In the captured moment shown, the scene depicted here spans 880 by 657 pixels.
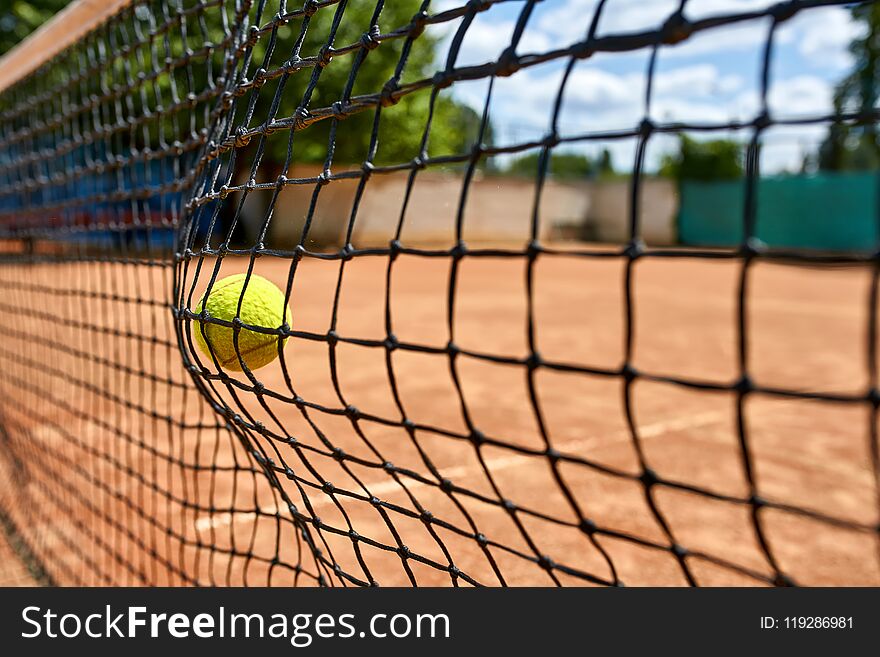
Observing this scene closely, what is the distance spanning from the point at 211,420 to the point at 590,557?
2255mm

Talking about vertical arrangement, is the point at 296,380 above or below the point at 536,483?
above

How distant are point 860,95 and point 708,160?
4.17 m

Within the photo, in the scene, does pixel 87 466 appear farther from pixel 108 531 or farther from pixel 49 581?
pixel 49 581

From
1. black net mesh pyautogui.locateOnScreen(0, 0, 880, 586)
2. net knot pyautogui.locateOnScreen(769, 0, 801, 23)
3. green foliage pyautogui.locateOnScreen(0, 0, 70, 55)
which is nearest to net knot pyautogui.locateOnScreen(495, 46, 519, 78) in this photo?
black net mesh pyautogui.locateOnScreen(0, 0, 880, 586)

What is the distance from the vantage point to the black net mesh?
114cm

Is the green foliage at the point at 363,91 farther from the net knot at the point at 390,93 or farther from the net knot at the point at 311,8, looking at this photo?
the net knot at the point at 390,93

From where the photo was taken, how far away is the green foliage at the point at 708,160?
2211cm

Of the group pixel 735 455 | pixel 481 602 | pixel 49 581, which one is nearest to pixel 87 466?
pixel 49 581

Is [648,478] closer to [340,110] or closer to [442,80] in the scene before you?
[442,80]

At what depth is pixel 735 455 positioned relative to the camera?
12.6 ft

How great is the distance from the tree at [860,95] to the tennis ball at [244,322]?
18.3 meters

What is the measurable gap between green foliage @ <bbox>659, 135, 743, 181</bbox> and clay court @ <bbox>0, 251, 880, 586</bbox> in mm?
15386

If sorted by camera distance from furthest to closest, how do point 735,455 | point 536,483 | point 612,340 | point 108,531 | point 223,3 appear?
1. point 612,340
2. point 735,455
3. point 536,483
4. point 108,531
5. point 223,3

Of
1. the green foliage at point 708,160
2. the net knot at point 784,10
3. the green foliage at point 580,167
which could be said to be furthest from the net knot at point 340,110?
the green foliage at point 708,160
